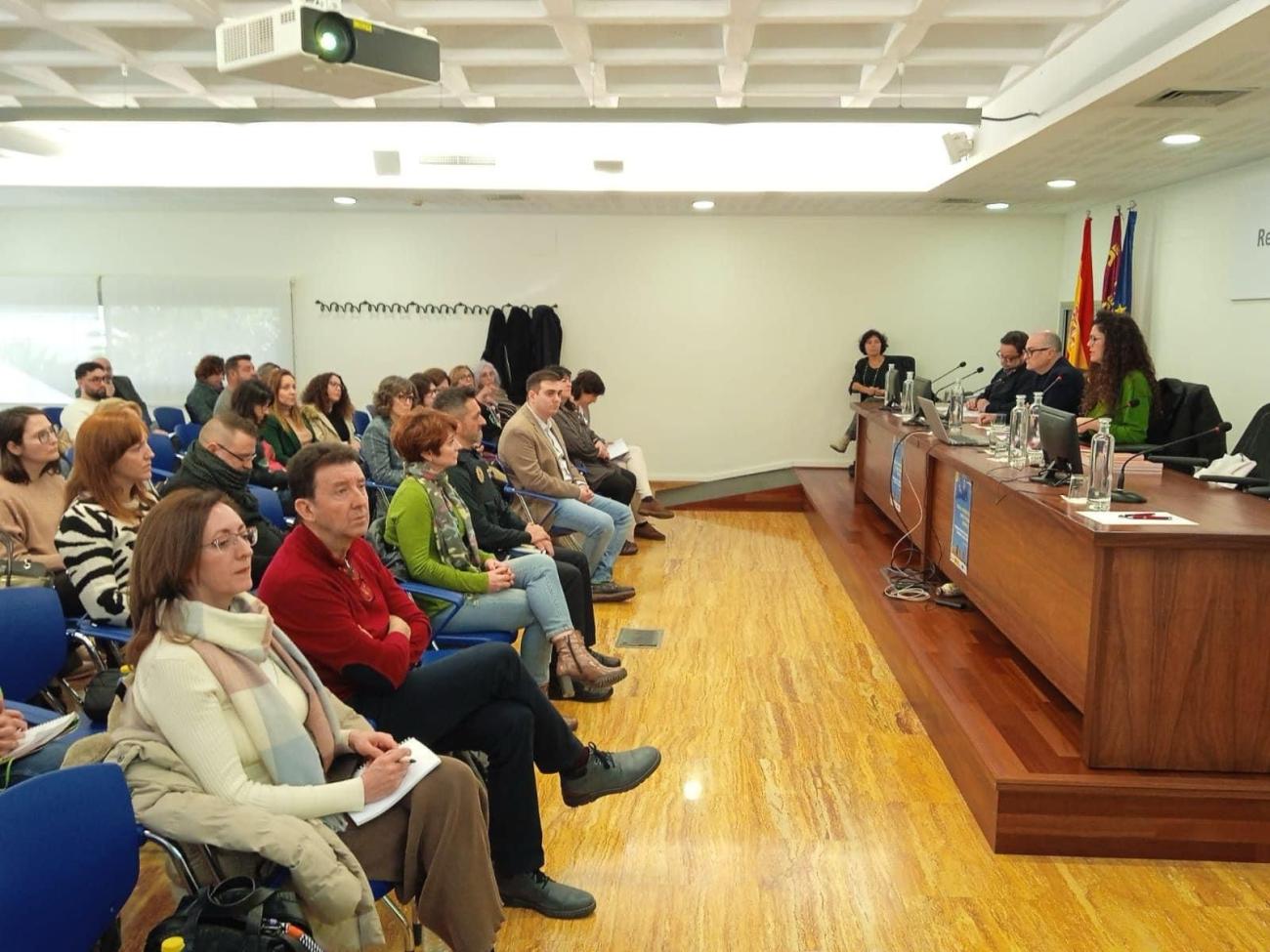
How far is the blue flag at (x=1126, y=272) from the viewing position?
7.20 meters

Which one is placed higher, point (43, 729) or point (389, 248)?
point (389, 248)

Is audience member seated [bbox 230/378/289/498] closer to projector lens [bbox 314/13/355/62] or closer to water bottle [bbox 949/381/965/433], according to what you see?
projector lens [bbox 314/13/355/62]

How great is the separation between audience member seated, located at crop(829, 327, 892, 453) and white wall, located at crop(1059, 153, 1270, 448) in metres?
2.02

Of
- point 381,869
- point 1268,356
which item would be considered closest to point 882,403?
point 1268,356

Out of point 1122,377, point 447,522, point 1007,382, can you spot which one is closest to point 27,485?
point 447,522

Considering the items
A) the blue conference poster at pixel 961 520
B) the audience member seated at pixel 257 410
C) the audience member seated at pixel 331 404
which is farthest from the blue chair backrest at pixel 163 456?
the blue conference poster at pixel 961 520

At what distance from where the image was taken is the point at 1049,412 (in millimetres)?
3693

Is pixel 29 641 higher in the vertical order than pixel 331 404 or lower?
lower

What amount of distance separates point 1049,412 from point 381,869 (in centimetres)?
283

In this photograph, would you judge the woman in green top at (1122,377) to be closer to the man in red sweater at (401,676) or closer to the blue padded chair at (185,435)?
the man in red sweater at (401,676)

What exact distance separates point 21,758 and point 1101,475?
304cm

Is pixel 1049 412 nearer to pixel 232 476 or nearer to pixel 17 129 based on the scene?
pixel 232 476

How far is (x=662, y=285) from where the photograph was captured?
29.4ft

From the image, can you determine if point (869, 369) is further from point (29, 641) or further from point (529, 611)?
point (29, 641)
